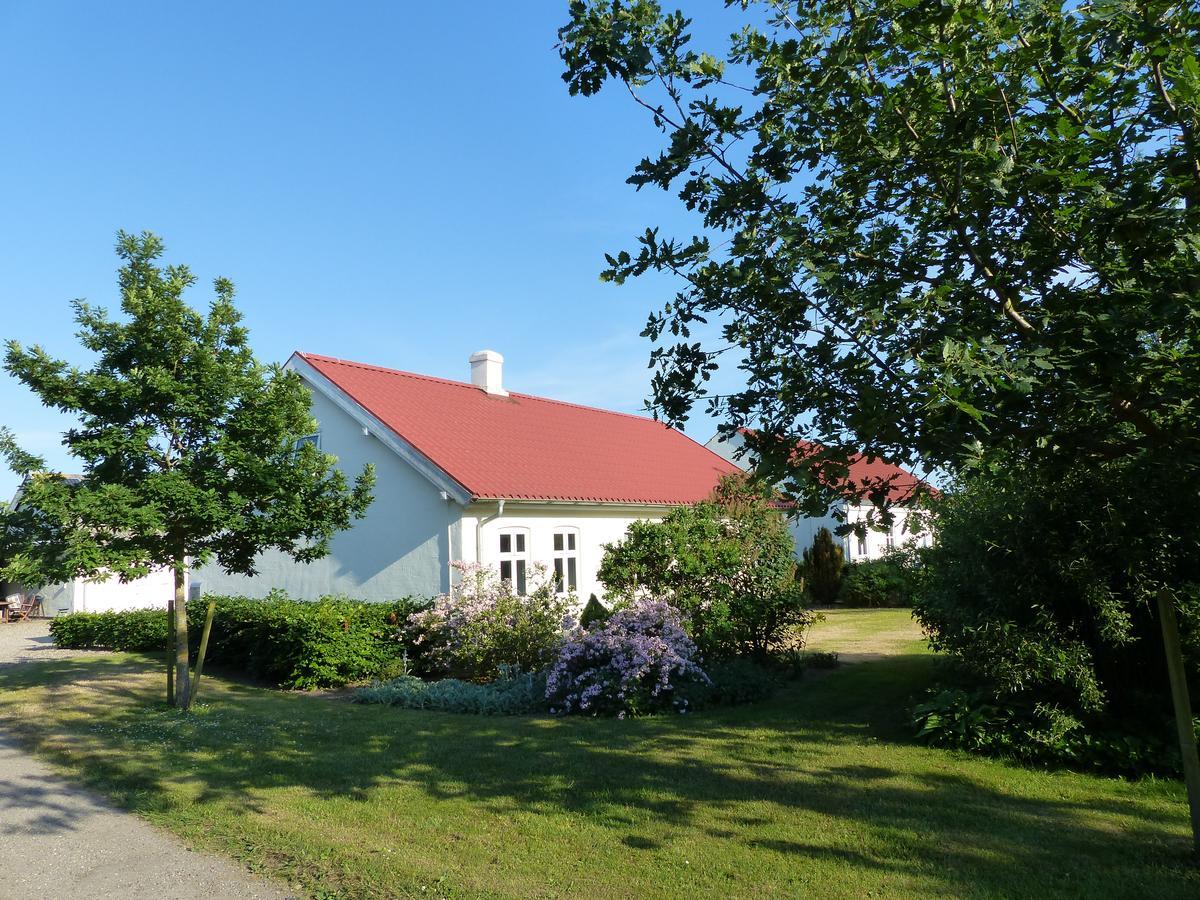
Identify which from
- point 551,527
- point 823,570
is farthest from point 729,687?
point 823,570

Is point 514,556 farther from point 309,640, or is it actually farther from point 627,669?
point 627,669

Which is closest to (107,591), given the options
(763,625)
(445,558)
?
(445,558)

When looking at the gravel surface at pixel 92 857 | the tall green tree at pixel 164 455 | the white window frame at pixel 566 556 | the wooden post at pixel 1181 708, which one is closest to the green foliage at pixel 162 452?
the tall green tree at pixel 164 455

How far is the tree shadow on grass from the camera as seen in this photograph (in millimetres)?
5438

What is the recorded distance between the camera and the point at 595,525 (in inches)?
701

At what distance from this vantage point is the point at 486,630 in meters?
12.8

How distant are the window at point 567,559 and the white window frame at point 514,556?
2.95 feet

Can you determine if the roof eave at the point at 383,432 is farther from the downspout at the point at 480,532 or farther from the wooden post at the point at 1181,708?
the wooden post at the point at 1181,708

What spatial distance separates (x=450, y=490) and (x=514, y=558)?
2.08 meters

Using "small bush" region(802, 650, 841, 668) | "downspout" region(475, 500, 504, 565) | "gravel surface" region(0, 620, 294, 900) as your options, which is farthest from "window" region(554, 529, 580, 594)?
"gravel surface" region(0, 620, 294, 900)

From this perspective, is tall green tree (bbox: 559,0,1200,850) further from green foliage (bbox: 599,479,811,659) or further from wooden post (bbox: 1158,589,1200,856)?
green foliage (bbox: 599,479,811,659)

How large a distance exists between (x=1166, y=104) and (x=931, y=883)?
470 cm

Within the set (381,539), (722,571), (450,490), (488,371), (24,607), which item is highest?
(488,371)

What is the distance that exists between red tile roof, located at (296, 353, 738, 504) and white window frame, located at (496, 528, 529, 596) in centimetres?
81
